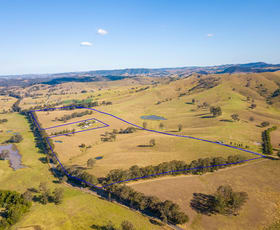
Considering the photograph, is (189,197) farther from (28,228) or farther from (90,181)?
(28,228)

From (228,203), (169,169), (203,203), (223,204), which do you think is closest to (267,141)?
(169,169)

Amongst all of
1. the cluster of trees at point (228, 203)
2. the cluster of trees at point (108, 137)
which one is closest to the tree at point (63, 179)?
the cluster of trees at point (108, 137)

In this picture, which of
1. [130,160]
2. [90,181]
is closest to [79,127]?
[130,160]

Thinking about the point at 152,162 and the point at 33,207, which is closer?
the point at 33,207

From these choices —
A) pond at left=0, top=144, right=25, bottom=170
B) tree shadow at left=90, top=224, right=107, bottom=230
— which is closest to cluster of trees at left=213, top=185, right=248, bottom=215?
tree shadow at left=90, top=224, right=107, bottom=230

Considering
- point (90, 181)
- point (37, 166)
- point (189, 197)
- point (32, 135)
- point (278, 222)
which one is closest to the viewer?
point (278, 222)

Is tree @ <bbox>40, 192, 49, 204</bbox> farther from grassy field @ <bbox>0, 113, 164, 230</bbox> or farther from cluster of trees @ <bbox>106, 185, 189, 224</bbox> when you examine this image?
cluster of trees @ <bbox>106, 185, 189, 224</bbox>

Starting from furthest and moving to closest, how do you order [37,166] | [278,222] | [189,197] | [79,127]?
[79,127] → [37,166] → [189,197] → [278,222]

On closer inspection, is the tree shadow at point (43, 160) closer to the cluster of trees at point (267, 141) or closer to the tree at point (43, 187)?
the tree at point (43, 187)
